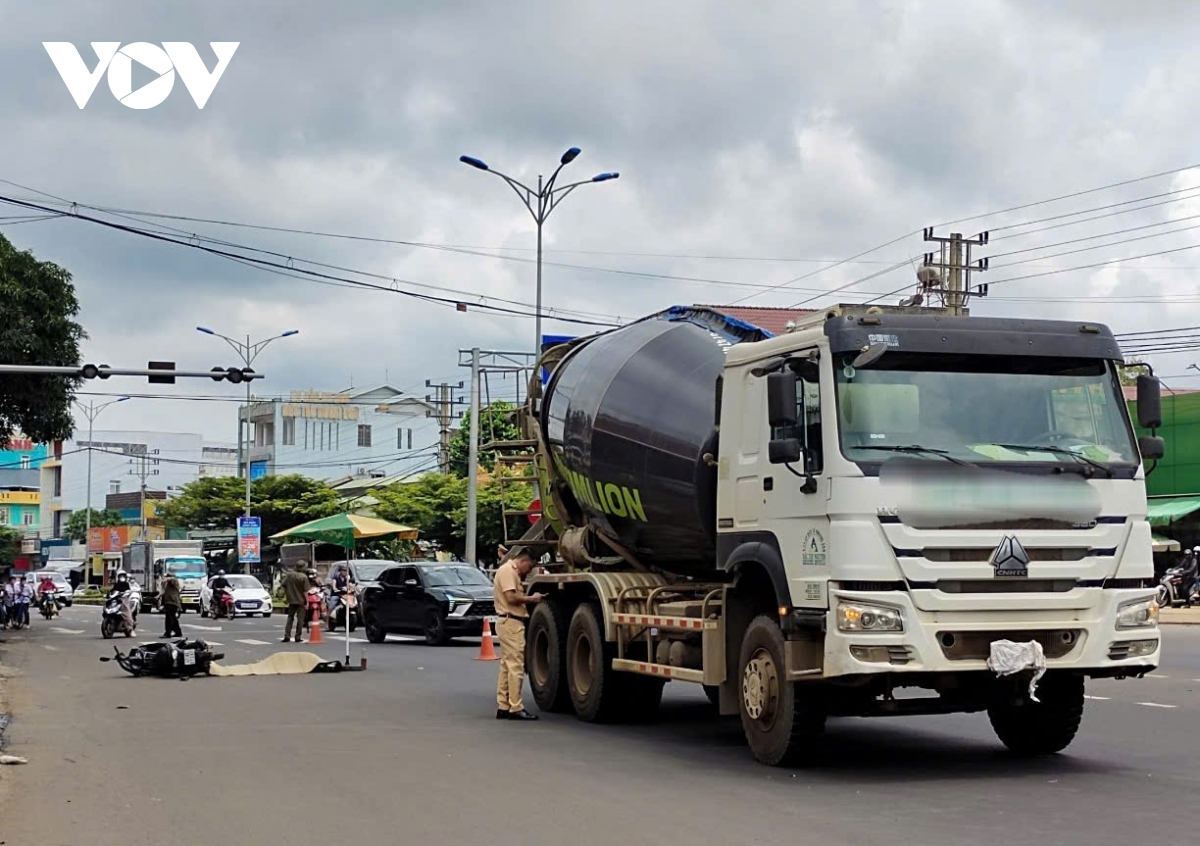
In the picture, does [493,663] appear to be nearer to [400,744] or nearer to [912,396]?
[400,744]

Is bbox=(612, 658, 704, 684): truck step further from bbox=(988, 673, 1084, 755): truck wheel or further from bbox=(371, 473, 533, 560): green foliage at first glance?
bbox=(371, 473, 533, 560): green foliage

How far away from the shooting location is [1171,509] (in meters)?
39.8

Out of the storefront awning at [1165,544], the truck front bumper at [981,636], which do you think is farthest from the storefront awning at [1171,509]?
the truck front bumper at [981,636]

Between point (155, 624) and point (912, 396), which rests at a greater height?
point (912, 396)

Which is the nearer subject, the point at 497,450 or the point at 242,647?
the point at 497,450

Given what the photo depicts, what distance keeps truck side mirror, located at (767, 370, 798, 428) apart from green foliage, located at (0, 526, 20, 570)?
3596 inches

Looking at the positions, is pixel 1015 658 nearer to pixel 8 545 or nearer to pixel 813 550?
pixel 813 550

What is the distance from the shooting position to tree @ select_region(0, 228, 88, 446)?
31.9 meters

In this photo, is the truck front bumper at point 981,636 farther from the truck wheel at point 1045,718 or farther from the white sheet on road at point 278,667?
the white sheet on road at point 278,667

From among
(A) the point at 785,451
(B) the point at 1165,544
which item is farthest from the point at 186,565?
(A) the point at 785,451

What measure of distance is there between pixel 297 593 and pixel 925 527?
22321 millimetres

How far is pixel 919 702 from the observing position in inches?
417

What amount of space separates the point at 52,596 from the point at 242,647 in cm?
2442

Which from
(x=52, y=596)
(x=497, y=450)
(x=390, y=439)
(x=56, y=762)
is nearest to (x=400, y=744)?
(x=56, y=762)
